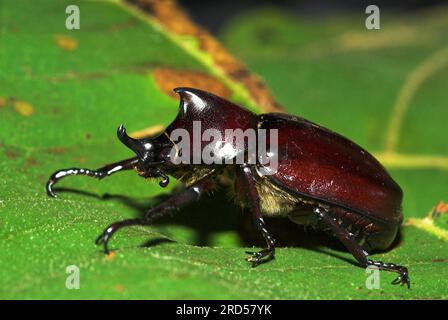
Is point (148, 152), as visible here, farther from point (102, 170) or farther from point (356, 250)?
point (356, 250)

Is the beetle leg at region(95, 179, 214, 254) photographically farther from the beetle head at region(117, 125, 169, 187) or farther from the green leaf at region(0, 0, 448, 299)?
the beetle head at region(117, 125, 169, 187)

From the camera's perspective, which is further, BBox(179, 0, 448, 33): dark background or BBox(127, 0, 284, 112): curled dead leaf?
BBox(179, 0, 448, 33): dark background

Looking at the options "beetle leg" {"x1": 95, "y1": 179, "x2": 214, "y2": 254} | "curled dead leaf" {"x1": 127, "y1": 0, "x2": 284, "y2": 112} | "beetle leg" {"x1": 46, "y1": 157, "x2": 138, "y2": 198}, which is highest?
"curled dead leaf" {"x1": 127, "y1": 0, "x2": 284, "y2": 112}

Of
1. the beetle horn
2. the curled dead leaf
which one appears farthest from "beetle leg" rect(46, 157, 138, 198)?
the curled dead leaf

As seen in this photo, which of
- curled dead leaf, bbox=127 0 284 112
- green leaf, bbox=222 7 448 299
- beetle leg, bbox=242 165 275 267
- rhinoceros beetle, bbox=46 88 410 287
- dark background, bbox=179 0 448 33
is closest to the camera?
beetle leg, bbox=242 165 275 267

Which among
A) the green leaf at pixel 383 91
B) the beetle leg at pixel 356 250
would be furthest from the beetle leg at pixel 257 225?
the beetle leg at pixel 356 250

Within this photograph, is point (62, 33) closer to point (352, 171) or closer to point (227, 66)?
point (227, 66)
